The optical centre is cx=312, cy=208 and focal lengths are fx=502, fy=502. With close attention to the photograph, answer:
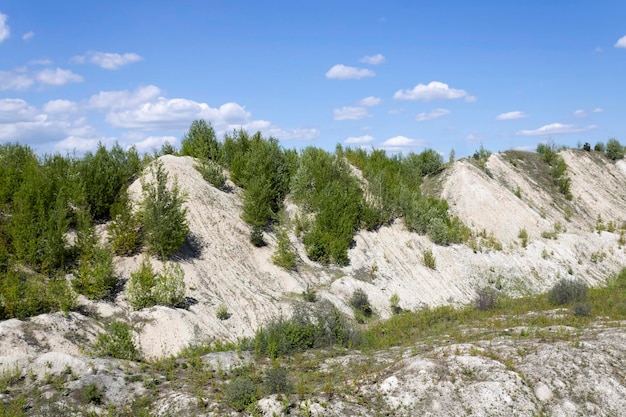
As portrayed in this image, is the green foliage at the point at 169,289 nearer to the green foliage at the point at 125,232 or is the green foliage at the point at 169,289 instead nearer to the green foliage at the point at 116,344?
the green foliage at the point at 125,232

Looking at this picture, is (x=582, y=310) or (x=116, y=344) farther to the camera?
(x=582, y=310)

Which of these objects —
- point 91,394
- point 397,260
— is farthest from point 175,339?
point 397,260

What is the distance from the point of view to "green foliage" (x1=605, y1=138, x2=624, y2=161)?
51719 mm

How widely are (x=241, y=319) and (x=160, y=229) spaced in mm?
4950

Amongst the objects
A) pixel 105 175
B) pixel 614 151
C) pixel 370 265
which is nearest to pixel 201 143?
pixel 105 175

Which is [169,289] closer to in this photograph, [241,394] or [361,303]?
[241,394]

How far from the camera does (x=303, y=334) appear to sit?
54.0ft

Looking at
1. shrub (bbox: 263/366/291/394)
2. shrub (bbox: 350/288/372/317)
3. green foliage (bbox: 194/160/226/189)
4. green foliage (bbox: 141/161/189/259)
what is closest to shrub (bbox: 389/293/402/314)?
shrub (bbox: 350/288/372/317)

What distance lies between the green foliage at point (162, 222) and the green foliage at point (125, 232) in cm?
40

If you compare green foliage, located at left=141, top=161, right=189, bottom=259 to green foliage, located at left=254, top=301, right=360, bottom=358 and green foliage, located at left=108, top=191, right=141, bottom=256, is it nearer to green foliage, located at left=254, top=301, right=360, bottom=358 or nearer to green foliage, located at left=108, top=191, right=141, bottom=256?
green foliage, located at left=108, top=191, right=141, bottom=256

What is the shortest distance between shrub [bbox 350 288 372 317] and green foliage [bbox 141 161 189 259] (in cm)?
792

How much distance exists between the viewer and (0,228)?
18.3m

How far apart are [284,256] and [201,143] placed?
10.1 m

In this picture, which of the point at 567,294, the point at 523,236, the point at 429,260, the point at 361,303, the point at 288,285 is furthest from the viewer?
the point at 523,236
